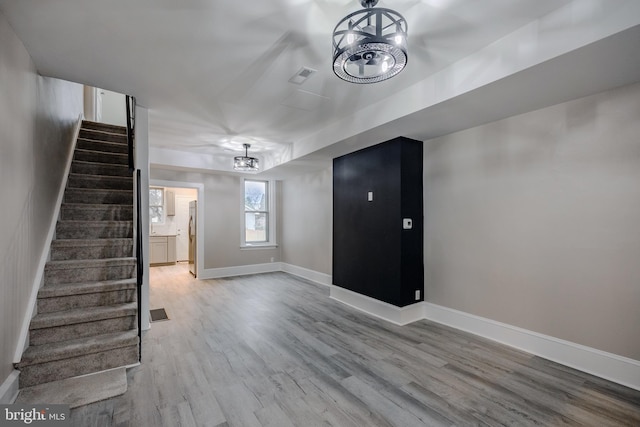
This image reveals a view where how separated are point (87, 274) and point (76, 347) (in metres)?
0.84

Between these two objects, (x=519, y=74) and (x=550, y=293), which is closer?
(x=519, y=74)

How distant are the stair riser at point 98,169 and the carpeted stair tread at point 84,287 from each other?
1.86 m

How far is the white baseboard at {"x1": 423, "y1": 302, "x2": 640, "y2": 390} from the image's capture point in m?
2.40

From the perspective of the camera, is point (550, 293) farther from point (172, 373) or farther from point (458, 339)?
point (172, 373)

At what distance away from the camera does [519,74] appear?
220 cm

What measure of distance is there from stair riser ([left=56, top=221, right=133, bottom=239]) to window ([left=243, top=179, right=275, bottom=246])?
359cm

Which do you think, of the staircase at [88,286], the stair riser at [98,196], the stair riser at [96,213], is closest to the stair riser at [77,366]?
the staircase at [88,286]

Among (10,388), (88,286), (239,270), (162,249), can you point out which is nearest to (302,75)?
(88,286)

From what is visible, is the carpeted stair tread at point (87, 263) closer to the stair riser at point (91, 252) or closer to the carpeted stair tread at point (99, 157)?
the stair riser at point (91, 252)

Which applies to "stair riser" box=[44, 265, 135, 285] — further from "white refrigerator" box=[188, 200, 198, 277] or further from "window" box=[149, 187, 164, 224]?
"window" box=[149, 187, 164, 224]

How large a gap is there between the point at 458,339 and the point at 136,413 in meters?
3.13

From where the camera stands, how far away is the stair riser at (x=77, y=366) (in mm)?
2293

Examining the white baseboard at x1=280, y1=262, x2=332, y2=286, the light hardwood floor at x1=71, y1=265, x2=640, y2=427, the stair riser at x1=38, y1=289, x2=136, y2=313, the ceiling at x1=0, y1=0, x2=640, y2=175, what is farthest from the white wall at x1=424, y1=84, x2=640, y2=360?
the stair riser at x1=38, y1=289, x2=136, y2=313

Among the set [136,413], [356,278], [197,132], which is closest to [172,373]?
[136,413]
